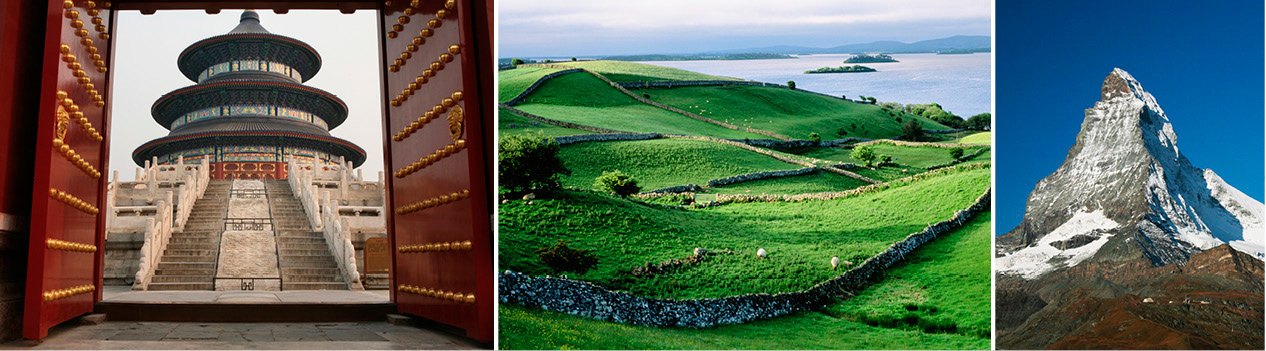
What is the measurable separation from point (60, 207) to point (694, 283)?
3589mm

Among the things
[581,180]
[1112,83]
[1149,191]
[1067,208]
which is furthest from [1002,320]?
[581,180]

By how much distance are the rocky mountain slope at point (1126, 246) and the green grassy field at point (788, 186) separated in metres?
1.68

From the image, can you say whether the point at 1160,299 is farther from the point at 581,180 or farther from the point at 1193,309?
the point at 581,180

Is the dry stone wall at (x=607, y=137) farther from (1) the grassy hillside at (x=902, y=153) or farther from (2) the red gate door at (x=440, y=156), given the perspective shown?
(2) the red gate door at (x=440, y=156)

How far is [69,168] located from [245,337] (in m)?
1.05

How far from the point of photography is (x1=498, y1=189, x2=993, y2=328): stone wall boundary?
18.3 feet

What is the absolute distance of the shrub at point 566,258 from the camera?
577cm

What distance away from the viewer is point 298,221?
38.6ft

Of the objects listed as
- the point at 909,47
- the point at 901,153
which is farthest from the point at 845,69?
the point at 901,153

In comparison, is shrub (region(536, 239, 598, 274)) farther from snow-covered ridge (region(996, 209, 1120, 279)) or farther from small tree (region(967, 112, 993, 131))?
small tree (region(967, 112, 993, 131))

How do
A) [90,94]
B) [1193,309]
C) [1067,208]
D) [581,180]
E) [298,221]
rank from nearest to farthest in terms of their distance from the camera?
[90,94], [1193,309], [1067,208], [581,180], [298,221]

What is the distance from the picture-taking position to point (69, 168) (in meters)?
3.89

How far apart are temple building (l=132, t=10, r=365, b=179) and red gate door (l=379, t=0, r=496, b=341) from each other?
17713mm

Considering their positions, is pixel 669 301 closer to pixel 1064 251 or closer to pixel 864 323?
pixel 864 323
